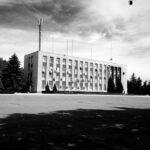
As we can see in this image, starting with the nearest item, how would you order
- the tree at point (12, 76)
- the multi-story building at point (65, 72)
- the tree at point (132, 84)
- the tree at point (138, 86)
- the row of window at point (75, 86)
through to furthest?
the tree at point (12, 76) < the multi-story building at point (65, 72) < the row of window at point (75, 86) < the tree at point (138, 86) < the tree at point (132, 84)

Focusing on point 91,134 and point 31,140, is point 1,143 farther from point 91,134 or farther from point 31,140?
point 91,134

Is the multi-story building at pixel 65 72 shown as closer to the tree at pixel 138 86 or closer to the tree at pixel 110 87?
the tree at pixel 110 87

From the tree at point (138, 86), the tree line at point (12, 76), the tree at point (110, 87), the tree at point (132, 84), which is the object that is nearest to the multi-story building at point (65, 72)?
the tree at point (110, 87)

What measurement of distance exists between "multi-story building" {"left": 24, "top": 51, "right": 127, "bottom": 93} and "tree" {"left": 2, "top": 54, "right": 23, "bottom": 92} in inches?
412

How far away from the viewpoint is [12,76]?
233 feet

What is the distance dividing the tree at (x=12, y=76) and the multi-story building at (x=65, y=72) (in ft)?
34.3

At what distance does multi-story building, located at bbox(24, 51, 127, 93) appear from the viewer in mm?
83438

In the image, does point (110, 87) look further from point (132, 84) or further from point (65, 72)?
point (65, 72)

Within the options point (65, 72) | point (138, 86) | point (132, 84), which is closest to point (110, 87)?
point (138, 86)

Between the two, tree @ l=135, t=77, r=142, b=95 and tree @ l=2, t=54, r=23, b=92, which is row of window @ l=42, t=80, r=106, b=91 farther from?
tree @ l=135, t=77, r=142, b=95

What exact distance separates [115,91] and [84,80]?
48.1ft

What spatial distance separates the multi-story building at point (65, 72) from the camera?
274ft

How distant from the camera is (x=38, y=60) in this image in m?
82.5

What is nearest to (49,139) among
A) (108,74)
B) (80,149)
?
(80,149)
